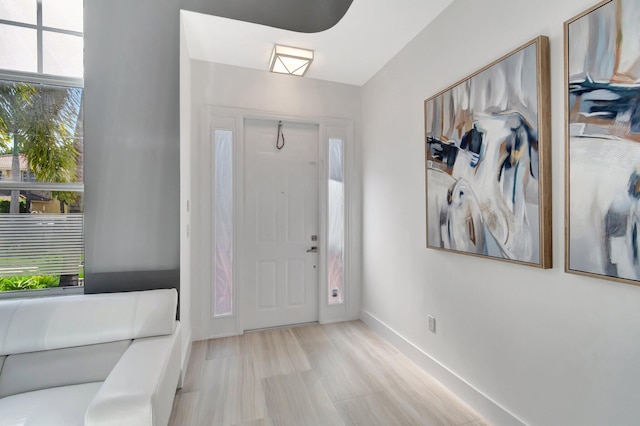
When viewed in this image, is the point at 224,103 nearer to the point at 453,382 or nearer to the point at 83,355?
the point at 83,355

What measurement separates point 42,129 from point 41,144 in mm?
101

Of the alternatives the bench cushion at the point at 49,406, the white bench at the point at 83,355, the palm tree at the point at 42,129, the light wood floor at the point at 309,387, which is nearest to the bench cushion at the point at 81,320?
the white bench at the point at 83,355

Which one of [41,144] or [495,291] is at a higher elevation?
[41,144]

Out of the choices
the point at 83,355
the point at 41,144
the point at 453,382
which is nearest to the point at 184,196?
the point at 41,144

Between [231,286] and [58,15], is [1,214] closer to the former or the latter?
[58,15]

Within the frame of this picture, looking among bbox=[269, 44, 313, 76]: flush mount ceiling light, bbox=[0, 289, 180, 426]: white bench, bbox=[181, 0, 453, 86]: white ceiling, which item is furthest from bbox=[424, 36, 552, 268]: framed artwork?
bbox=[0, 289, 180, 426]: white bench

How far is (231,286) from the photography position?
2861 millimetres

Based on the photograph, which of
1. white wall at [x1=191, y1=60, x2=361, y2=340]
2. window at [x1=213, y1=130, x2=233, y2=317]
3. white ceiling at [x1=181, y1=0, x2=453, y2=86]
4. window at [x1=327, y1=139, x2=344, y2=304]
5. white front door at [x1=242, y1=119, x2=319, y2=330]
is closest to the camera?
white ceiling at [x1=181, y1=0, x2=453, y2=86]

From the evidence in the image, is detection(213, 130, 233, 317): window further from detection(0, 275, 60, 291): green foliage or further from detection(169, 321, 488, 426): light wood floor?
detection(0, 275, 60, 291): green foliage

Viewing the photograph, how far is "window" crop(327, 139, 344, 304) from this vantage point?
10.6 feet

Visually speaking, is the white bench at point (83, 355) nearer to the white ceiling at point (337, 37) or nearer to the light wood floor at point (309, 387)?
the light wood floor at point (309, 387)

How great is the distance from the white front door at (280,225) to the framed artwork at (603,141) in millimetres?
2245

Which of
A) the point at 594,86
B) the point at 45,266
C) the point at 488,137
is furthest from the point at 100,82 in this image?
the point at 594,86

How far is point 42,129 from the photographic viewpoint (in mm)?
1936
